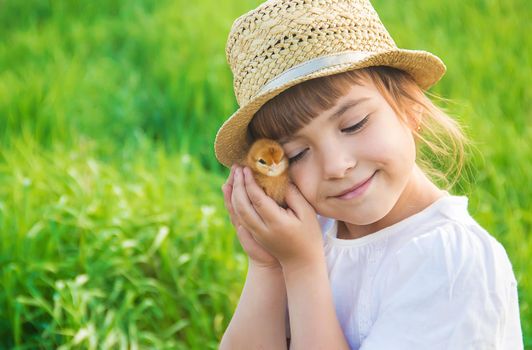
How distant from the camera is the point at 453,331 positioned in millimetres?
1566

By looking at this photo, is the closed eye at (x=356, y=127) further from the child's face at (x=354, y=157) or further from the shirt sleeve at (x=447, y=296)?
the shirt sleeve at (x=447, y=296)

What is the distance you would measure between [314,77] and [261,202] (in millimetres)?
342

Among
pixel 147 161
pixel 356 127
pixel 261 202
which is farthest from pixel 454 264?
pixel 147 161

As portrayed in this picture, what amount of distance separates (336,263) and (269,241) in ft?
0.69

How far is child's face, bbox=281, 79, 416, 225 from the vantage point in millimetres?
1660

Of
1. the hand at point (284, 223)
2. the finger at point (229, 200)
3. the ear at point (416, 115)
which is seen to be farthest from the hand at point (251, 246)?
the ear at point (416, 115)

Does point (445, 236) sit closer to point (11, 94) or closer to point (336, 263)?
point (336, 263)

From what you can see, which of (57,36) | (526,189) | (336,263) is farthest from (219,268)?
(57,36)

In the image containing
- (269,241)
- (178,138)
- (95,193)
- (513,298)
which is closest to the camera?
(513,298)

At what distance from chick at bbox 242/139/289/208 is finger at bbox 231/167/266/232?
0.14ft

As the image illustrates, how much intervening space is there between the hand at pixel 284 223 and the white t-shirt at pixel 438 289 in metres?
0.16

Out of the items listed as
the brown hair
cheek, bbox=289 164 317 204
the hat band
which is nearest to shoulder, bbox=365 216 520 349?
cheek, bbox=289 164 317 204

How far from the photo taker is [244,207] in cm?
181

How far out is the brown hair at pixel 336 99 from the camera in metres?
1.69
